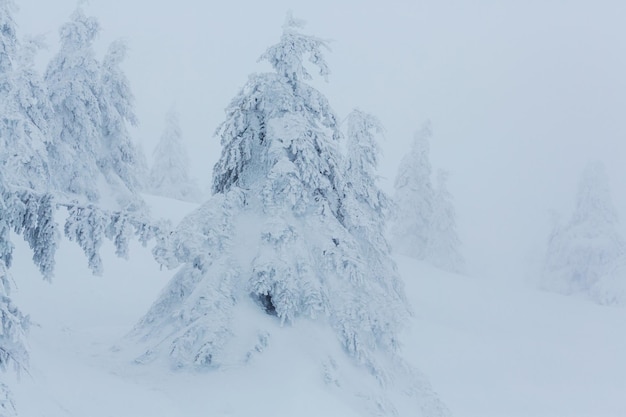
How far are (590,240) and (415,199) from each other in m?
14.4

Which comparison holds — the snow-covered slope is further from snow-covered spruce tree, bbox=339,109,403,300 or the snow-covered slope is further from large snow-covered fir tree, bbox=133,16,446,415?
large snow-covered fir tree, bbox=133,16,446,415

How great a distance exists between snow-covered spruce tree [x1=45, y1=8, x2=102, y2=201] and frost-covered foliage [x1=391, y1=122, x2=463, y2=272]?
2630 cm

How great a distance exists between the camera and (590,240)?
4891 cm

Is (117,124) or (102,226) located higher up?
(117,124)

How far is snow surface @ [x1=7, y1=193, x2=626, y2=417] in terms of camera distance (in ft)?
35.9

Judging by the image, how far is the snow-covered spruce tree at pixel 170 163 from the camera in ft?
170

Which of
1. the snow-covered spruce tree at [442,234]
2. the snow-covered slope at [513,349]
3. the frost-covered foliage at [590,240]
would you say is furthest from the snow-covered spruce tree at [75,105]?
the frost-covered foliage at [590,240]

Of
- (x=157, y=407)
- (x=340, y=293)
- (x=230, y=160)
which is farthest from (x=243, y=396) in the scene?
(x=230, y=160)

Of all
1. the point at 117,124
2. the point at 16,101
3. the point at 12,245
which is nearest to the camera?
the point at 12,245

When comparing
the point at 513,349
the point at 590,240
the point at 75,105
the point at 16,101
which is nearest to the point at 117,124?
the point at 75,105

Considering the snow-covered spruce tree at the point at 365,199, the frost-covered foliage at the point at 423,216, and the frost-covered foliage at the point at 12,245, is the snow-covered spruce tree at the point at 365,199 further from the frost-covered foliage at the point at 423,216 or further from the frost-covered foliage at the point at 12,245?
the frost-covered foliage at the point at 423,216

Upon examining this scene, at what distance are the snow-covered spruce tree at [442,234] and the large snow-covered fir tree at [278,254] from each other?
35.3 m

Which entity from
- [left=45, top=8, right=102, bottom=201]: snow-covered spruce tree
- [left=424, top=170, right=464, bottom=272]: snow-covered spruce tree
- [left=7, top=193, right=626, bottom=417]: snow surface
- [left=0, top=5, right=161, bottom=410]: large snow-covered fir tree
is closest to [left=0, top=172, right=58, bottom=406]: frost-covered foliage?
[left=0, top=5, right=161, bottom=410]: large snow-covered fir tree

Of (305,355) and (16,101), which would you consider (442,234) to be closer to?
(305,355)
